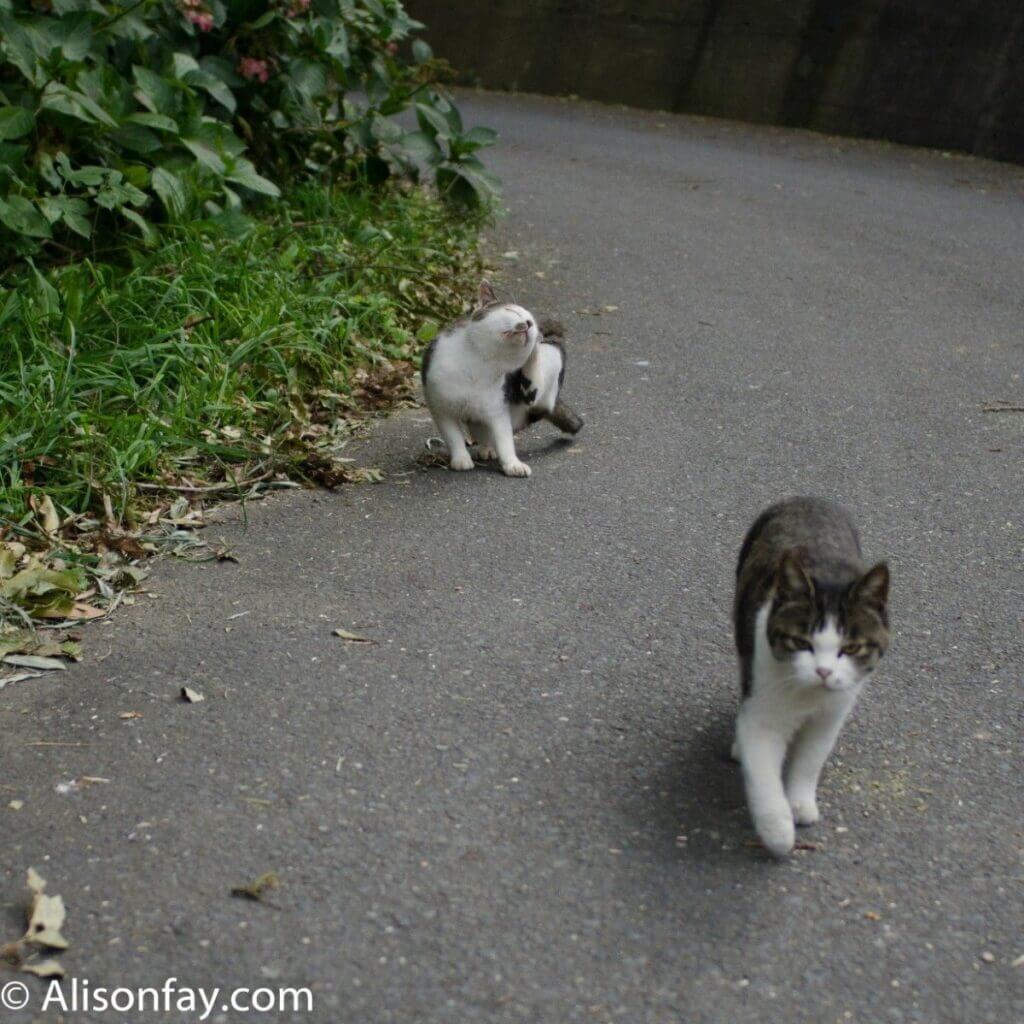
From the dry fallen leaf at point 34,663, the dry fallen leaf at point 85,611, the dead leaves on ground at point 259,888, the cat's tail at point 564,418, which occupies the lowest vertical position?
the dry fallen leaf at point 34,663

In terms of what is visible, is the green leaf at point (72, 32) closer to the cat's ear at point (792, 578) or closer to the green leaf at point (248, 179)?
the green leaf at point (248, 179)

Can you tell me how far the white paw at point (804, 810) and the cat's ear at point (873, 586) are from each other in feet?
1.65

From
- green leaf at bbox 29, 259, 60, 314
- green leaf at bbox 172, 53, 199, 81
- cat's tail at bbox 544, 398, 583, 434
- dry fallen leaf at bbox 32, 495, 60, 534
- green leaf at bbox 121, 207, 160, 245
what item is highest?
green leaf at bbox 172, 53, 199, 81

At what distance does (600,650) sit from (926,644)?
1023mm

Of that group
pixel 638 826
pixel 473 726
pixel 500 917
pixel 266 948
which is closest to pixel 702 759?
pixel 638 826

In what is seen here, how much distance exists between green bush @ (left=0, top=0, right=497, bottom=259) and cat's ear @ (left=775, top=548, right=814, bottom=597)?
434 centimetres

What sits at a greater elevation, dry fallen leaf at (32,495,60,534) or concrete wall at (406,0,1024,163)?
concrete wall at (406,0,1024,163)

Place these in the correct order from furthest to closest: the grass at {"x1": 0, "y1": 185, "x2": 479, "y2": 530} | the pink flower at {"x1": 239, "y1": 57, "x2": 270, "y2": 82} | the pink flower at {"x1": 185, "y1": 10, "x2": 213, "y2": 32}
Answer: the pink flower at {"x1": 239, "y1": 57, "x2": 270, "y2": 82}, the pink flower at {"x1": 185, "y1": 10, "x2": 213, "y2": 32}, the grass at {"x1": 0, "y1": 185, "x2": 479, "y2": 530}

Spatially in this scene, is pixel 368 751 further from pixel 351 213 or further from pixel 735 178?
pixel 735 178

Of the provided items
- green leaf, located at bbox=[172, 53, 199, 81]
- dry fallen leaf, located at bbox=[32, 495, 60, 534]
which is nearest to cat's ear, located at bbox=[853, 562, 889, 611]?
dry fallen leaf, located at bbox=[32, 495, 60, 534]

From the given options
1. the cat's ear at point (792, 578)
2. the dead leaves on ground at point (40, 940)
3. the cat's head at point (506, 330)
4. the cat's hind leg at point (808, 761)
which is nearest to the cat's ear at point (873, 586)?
the cat's ear at point (792, 578)

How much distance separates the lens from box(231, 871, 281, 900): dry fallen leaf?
281 centimetres

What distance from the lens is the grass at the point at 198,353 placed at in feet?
15.9

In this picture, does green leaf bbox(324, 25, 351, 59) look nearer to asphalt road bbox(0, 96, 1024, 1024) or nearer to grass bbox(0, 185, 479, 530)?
grass bbox(0, 185, 479, 530)
